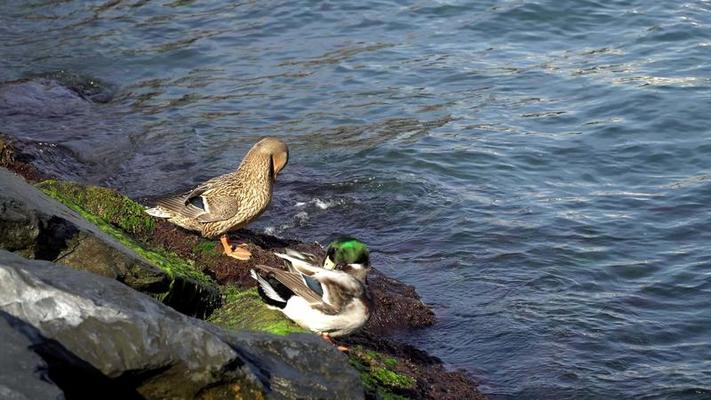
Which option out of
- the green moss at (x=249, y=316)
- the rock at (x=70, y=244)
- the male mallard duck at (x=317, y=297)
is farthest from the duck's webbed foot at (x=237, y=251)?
the rock at (x=70, y=244)

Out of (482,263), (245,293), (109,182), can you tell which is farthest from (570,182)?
(245,293)

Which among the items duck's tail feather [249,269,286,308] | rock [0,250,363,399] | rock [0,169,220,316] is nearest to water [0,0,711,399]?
duck's tail feather [249,269,286,308]

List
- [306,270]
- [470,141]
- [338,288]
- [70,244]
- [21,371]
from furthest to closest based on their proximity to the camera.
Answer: [470,141]
[306,270]
[338,288]
[70,244]
[21,371]

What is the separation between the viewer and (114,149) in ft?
43.7

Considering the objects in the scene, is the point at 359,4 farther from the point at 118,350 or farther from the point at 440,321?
the point at 118,350

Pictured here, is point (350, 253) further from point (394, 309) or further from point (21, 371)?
point (21, 371)

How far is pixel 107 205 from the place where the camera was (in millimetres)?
7930

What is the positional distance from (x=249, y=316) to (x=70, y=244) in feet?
4.42

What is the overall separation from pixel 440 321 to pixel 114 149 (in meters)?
5.96

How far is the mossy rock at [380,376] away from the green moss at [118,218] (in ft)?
3.85

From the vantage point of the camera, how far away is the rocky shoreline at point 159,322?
4.16 meters

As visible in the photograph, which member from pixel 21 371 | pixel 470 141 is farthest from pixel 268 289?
pixel 470 141

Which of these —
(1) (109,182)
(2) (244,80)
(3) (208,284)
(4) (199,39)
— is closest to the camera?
(3) (208,284)

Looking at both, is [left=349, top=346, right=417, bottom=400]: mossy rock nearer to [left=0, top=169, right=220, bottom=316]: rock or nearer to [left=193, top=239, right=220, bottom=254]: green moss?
[left=0, top=169, right=220, bottom=316]: rock
